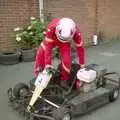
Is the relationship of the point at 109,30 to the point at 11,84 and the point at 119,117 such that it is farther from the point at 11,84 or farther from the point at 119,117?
the point at 119,117

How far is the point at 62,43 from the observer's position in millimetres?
5453

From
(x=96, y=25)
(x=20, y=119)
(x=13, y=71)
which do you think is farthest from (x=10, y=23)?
(x=20, y=119)

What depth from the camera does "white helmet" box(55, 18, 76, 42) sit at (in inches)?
203

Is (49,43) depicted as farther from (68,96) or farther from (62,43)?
(68,96)

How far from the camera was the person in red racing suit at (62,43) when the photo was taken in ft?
17.1

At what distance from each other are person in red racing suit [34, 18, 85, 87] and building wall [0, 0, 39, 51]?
4332 mm

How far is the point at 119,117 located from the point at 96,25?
8.30 m

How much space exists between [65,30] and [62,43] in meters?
0.37

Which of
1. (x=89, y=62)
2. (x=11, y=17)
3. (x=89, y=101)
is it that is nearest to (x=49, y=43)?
(x=89, y=101)

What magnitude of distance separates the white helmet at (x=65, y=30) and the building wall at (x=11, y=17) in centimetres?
476

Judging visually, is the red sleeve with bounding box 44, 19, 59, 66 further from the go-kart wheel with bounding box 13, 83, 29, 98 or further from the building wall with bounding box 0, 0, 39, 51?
the building wall with bounding box 0, 0, 39, 51

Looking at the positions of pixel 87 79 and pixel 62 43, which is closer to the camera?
pixel 87 79

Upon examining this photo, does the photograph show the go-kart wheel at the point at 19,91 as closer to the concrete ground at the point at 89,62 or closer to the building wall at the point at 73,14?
the concrete ground at the point at 89,62

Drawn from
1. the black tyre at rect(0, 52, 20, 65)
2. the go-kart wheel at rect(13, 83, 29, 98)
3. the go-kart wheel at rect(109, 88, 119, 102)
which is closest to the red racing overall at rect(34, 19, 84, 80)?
the go-kart wheel at rect(13, 83, 29, 98)
